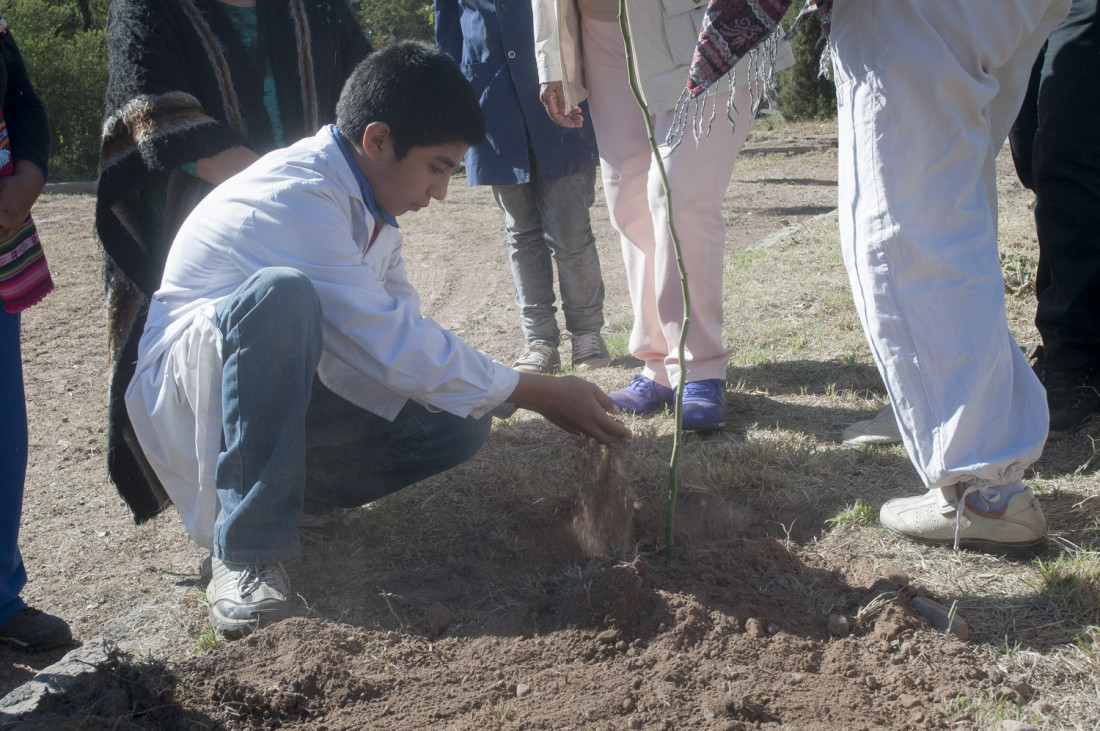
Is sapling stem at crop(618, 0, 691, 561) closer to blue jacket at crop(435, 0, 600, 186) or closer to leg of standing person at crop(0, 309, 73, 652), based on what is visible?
leg of standing person at crop(0, 309, 73, 652)

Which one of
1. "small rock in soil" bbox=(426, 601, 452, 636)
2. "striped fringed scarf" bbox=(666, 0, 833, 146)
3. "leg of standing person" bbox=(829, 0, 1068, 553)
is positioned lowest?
"small rock in soil" bbox=(426, 601, 452, 636)

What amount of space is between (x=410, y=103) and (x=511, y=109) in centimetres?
159

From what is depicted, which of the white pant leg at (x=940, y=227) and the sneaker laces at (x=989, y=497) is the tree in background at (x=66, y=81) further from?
the sneaker laces at (x=989, y=497)

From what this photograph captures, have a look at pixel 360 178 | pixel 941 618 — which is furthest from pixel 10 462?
pixel 941 618

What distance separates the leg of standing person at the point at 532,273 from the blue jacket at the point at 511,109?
0.15 m

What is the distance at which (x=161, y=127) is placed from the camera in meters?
2.57

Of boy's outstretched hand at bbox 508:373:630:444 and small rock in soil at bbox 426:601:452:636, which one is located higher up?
boy's outstretched hand at bbox 508:373:630:444

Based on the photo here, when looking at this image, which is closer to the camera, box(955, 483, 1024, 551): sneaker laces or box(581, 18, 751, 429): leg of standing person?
box(955, 483, 1024, 551): sneaker laces

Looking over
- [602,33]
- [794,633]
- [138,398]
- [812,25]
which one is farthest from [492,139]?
[812,25]

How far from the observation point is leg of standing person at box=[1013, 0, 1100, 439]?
259 cm

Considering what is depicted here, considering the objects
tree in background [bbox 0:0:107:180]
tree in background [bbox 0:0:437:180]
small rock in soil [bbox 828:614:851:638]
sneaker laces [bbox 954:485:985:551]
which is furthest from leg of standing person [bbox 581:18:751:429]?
tree in background [bbox 0:0:107:180]

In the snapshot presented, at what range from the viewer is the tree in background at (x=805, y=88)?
42.3ft

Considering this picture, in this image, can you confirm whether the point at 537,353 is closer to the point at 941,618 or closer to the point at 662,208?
the point at 662,208

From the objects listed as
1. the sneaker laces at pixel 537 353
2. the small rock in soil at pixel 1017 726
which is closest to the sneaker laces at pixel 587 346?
the sneaker laces at pixel 537 353
